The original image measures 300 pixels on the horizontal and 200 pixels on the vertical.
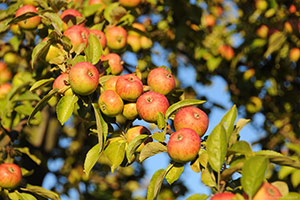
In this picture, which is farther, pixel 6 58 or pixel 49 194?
pixel 6 58

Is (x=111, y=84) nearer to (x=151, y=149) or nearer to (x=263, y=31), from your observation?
(x=151, y=149)

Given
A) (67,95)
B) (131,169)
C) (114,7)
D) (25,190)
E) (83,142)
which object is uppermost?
(114,7)

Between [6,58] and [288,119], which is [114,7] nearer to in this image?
[6,58]

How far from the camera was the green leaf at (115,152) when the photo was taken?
5.22 ft

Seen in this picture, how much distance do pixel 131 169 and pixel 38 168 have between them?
2.02 m

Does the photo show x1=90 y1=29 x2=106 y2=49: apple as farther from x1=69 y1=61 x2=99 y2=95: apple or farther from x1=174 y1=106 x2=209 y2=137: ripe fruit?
x1=174 y1=106 x2=209 y2=137: ripe fruit

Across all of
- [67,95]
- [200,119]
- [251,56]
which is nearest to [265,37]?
[251,56]

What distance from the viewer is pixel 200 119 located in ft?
5.13

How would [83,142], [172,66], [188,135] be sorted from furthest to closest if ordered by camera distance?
[172,66] < [83,142] < [188,135]

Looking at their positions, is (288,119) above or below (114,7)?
below

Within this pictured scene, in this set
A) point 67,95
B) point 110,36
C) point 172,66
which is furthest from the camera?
point 172,66

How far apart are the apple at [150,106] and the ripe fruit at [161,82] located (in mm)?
131

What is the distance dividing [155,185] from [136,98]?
1.54 feet

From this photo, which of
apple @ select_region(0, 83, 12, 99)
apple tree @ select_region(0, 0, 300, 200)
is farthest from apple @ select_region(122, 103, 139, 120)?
apple @ select_region(0, 83, 12, 99)
